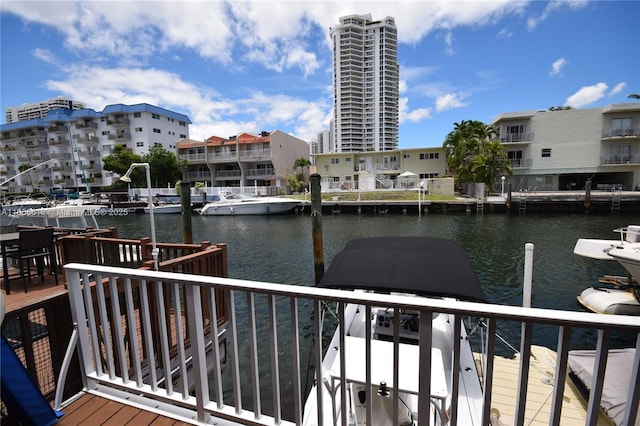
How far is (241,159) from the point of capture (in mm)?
40781

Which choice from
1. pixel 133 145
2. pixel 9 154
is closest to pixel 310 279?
pixel 133 145

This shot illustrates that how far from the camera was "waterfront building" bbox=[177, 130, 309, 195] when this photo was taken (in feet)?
132

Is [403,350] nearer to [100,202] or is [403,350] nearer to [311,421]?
[311,421]

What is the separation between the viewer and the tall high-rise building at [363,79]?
280ft

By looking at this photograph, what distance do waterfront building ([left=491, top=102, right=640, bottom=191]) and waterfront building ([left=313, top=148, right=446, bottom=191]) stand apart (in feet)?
25.6

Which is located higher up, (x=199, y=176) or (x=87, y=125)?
(x=87, y=125)

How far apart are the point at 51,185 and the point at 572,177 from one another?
7621 centimetres

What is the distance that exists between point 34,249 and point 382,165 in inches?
1452

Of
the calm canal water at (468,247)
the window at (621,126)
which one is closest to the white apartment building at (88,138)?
the calm canal water at (468,247)

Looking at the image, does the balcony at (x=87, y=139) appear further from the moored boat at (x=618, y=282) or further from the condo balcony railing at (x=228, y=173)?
the moored boat at (x=618, y=282)

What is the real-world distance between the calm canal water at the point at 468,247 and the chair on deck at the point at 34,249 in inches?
153

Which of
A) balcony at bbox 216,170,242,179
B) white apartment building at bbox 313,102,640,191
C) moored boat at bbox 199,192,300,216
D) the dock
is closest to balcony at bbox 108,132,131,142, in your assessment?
balcony at bbox 216,170,242,179

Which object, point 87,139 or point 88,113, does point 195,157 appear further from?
point 88,113

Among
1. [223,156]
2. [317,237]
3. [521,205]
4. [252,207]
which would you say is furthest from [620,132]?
[223,156]
